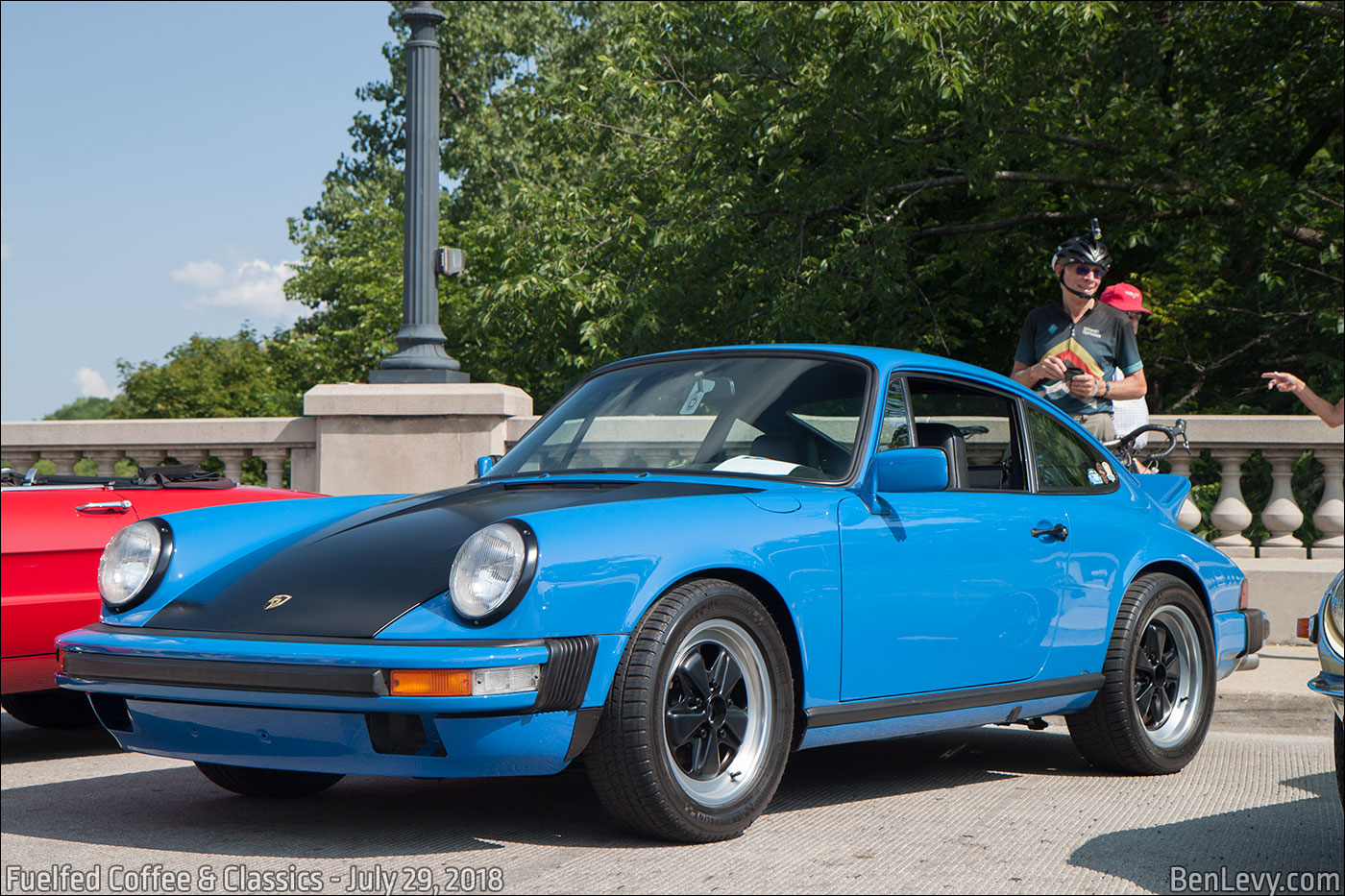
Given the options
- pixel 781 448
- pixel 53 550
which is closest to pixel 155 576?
pixel 53 550

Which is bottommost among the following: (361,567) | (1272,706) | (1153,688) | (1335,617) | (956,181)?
(1272,706)

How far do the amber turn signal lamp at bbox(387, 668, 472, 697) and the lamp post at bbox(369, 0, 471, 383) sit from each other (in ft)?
22.2

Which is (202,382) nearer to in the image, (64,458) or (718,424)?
(64,458)

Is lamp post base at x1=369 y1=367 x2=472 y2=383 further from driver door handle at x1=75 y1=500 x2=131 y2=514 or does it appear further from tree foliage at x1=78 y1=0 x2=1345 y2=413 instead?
tree foliage at x1=78 y1=0 x2=1345 y2=413

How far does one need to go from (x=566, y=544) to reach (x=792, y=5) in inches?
449

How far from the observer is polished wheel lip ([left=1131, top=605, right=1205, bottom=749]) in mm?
5664

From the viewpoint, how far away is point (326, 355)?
40250 mm

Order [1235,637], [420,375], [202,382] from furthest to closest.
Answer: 1. [202,382]
2. [420,375]
3. [1235,637]

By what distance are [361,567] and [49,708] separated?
3.42 m

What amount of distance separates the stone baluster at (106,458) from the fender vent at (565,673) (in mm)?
7909

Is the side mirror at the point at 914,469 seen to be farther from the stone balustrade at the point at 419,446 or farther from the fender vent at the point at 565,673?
the stone balustrade at the point at 419,446

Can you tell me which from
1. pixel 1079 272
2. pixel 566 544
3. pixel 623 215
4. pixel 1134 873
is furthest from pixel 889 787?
pixel 623 215

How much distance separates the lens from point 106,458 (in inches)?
423

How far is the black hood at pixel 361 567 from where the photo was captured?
394 centimetres
